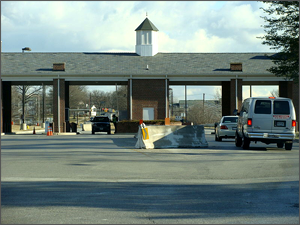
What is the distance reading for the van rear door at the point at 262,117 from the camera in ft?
70.0

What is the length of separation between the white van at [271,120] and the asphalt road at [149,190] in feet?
11.6

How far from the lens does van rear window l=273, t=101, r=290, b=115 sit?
21.3m

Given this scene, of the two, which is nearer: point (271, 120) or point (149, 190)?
point (149, 190)

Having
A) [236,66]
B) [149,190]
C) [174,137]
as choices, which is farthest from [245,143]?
[236,66]

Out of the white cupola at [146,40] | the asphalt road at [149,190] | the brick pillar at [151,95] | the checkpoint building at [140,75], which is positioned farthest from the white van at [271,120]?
the white cupola at [146,40]

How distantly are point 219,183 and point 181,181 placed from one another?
95 centimetres

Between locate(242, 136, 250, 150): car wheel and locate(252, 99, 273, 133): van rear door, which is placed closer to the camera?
locate(252, 99, 273, 133): van rear door

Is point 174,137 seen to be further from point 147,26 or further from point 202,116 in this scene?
point 202,116

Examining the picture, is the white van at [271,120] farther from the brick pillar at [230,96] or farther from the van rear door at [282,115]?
the brick pillar at [230,96]

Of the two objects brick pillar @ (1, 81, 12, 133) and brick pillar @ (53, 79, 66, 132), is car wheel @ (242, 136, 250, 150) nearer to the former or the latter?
brick pillar @ (53, 79, 66, 132)

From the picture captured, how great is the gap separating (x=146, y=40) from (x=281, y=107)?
108 feet

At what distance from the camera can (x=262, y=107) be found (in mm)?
21422

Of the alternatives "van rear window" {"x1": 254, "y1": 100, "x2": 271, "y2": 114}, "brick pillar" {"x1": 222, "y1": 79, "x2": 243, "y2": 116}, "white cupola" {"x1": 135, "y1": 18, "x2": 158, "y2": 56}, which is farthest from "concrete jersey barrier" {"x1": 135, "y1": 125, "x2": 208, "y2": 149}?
"white cupola" {"x1": 135, "y1": 18, "x2": 158, "y2": 56}

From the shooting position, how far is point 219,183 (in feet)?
38.4
